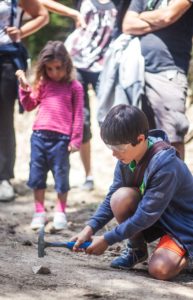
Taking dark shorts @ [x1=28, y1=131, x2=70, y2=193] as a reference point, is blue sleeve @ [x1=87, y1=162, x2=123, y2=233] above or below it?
above

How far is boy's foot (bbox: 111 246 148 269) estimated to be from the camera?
3771 mm

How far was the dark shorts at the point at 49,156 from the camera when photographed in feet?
16.2

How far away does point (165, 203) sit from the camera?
3.50 metres

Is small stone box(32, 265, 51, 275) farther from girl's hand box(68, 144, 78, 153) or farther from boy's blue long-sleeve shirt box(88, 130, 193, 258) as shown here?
girl's hand box(68, 144, 78, 153)

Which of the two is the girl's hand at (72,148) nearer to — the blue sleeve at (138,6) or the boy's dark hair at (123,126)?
the blue sleeve at (138,6)

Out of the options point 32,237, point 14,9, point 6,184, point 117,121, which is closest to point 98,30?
point 14,9

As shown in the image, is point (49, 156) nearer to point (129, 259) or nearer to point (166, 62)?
point (166, 62)

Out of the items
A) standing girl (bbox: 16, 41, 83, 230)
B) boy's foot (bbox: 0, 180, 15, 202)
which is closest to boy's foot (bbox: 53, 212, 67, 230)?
standing girl (bbox: 16, 41, 83, 230)

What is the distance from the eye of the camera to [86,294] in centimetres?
311

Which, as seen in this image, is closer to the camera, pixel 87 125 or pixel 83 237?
pixel 83 237

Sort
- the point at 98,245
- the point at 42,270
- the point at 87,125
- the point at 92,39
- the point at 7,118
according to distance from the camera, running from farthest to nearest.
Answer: the point at 87,125 → the point at 92,39 → the point at 7,118 → the point at 98,245 → the point at 42,270

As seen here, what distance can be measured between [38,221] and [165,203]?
5.25 feet

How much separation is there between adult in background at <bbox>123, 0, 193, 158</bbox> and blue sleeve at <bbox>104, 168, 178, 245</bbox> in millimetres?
1346

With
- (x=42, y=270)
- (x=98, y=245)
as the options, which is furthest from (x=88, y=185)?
(x=42, y=270)
